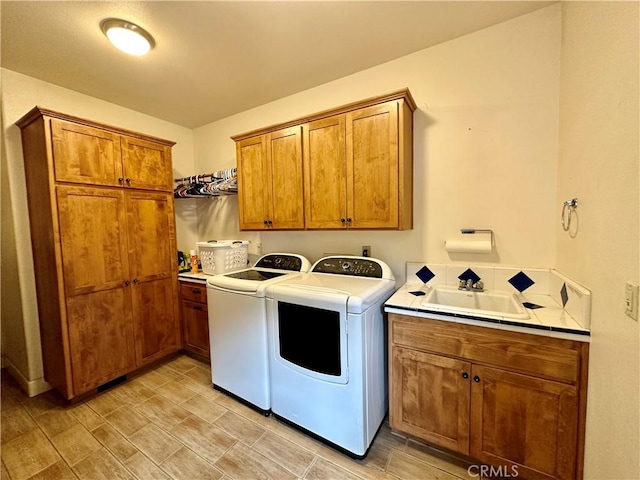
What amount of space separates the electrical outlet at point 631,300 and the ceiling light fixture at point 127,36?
2.81 meters

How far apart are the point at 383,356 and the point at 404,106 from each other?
5.68ft

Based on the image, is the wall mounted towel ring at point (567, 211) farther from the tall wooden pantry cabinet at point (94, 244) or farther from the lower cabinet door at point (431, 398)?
the tall wooden pantry cabinet at point (94, 244)

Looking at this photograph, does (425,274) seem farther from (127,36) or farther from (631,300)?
(127,36)

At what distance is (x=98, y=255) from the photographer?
211 cm

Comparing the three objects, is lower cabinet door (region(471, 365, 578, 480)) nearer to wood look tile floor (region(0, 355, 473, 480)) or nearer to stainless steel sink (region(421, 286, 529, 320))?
wood look tile floor (region(0, 355, 473, 480))

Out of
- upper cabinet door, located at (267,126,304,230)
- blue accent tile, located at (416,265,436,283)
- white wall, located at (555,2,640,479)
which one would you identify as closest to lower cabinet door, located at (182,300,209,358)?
upper cabinet door, located at (267,126,304,230)

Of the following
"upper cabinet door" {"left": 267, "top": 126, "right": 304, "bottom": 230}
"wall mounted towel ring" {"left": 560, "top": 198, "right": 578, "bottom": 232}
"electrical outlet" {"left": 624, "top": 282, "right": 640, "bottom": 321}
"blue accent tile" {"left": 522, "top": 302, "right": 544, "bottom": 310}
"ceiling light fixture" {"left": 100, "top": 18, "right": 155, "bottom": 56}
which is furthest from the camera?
"upper cabinet door" {"left": 267, "top": 126, "right": 304, "bottom": 230}

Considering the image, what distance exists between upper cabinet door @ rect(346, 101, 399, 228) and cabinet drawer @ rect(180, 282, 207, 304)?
1648 mm

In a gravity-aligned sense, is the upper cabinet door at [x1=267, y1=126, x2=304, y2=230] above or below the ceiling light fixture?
below

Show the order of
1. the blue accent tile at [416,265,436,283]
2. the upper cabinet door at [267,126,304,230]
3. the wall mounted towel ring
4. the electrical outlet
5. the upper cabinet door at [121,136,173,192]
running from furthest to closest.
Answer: the upper cabinet door at [121,136,173,192]
the upper cabinet door at [267,126,304,230]
the blue accent tile at [416,265,436,283]
the wall mounted towel ring
the electrical outlet

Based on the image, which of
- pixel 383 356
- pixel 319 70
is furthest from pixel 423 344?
pixel 319 70

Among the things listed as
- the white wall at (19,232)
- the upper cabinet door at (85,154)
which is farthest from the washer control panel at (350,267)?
the white wall at (19,232)

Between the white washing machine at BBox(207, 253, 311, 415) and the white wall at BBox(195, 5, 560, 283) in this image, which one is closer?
the white wall at BBox(195, 5, 560, 283)

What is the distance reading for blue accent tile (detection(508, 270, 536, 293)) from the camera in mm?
1696
